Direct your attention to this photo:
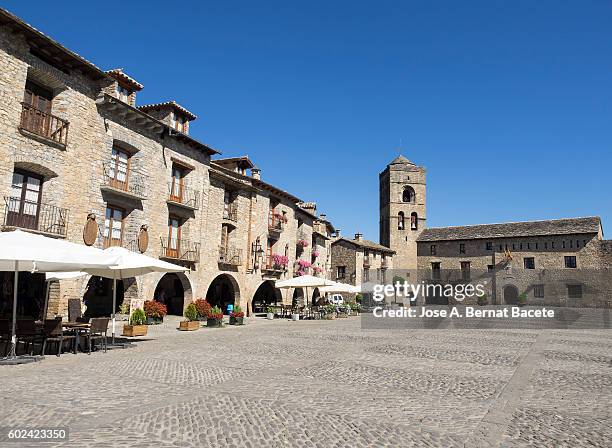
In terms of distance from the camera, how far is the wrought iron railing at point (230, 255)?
83.4ft

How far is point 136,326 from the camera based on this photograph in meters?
13.9

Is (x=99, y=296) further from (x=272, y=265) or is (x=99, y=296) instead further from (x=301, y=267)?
(x=301, y=267)

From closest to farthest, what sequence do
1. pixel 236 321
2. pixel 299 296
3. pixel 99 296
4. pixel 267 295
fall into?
pixel 236 321, pixel 99 296, pixel 267 295, pixel 299 296

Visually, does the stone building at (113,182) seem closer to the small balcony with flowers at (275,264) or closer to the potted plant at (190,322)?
the small balcony with flowers at (275,264)

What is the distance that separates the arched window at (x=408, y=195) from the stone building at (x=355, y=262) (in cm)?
1106

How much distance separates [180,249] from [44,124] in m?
8.49

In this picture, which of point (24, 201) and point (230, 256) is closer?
point (24, 201)

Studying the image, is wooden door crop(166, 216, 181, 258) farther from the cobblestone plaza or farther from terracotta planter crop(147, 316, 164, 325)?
the cobblestone plaza

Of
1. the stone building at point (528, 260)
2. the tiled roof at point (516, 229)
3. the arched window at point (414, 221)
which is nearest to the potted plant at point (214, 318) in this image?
the stone building at point (528, 260)

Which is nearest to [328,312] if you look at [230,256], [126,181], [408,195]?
[230,256]

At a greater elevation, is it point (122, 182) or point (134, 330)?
point (122, 182)

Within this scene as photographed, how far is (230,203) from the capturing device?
87.4 ft

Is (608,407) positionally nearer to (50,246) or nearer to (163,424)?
(163,424)

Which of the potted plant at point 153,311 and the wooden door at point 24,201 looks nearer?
the wooden door at point 24,201
